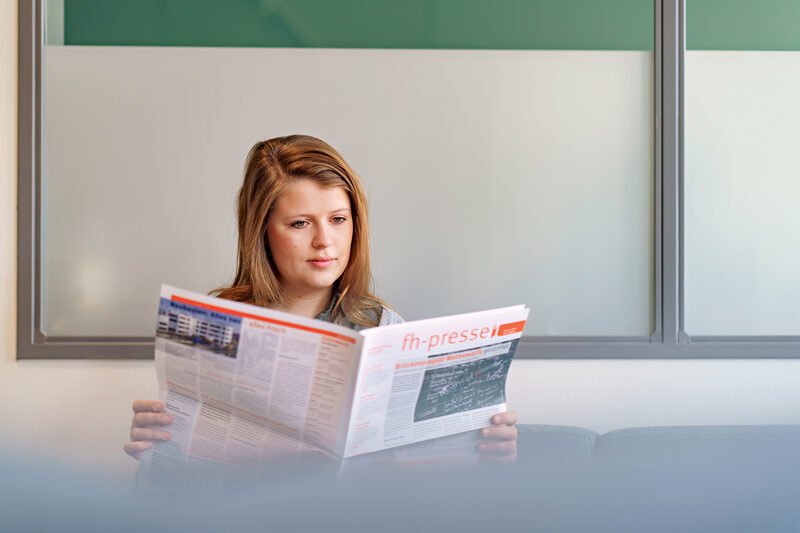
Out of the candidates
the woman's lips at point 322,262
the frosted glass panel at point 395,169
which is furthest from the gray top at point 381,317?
the frosted glass panel at point 395,169

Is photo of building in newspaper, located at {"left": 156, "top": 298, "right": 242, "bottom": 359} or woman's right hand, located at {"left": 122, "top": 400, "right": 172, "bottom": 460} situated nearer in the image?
photo of building in newspaper, located at {"left": 156, "top": 298, "right": 242, "bottom": 359}

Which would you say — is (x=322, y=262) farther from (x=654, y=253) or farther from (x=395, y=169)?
(x=654, y=253)

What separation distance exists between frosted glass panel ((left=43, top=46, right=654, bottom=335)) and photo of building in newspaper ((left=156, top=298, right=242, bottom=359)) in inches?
36.7

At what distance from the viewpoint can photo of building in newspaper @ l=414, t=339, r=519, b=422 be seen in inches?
37.4

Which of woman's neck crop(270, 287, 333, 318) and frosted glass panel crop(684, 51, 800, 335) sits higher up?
frosted glass panel crop(684, 51, 800, 335)

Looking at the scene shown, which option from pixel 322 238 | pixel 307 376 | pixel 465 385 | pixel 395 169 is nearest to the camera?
pixel 307 376

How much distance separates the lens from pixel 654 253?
1909 millimetres

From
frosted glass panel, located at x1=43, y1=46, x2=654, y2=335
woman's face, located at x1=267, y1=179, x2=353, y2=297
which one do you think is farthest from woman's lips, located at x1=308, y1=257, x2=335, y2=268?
frosted glass panel, located at x1=43, y1=46, x2=654, y2=335

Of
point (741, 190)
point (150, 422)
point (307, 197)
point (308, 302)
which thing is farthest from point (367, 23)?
point (150, 422)

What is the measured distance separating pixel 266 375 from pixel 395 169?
109cm

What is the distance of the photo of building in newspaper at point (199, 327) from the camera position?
90 cm

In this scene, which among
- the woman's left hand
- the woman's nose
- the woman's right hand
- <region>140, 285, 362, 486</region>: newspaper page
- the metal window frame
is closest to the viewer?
the woman's left hand

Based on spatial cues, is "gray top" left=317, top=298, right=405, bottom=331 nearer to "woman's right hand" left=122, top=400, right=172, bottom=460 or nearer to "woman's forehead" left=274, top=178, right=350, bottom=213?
"woman's forehead" left=274, top=178, right=350, bottom=213

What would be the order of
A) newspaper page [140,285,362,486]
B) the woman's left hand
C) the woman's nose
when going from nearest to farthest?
the woman's left hand → newspaper page [140,285,362,486] → the woman's nose
